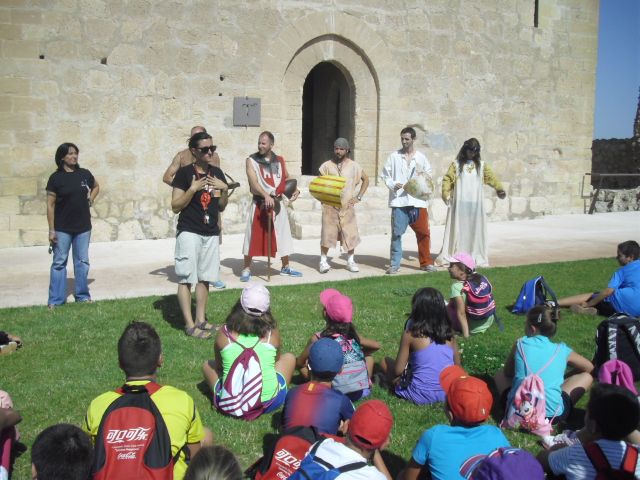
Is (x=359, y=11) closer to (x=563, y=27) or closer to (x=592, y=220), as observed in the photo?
(x=563, y=27)

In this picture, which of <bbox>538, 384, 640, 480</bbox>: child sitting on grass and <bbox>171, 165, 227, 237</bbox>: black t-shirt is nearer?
<bbox>538, 384, 640, 480</bbox>: child sitting on grass

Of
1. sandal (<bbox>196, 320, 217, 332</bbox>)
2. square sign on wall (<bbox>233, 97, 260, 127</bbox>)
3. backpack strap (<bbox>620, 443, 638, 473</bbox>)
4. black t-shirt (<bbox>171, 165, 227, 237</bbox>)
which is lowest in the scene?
sandal (<bbox>196, 320, 217, 332</bbox>)

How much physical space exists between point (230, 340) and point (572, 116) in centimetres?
1218

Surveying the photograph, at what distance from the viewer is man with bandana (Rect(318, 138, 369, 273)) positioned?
8859 millimetres

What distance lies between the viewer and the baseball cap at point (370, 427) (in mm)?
3090

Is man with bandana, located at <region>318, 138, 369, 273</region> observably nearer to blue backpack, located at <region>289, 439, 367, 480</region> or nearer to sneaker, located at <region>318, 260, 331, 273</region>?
sneaker, located at <region>318, 260, 331, 273</region>

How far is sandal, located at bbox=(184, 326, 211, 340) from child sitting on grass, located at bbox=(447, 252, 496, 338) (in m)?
2.04

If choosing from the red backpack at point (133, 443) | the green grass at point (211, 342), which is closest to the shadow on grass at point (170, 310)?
the green grass at point (211, 342)

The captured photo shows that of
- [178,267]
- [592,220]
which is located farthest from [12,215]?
[592,220]

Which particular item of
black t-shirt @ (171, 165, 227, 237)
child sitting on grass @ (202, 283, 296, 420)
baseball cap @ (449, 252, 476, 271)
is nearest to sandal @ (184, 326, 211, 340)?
black t-shirt @ (171, 165, 227, 237)

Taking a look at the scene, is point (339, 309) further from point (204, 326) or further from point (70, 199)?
point (70, 199)

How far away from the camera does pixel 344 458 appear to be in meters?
2.90

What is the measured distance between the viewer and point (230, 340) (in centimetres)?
449

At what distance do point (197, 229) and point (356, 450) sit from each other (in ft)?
11.4
